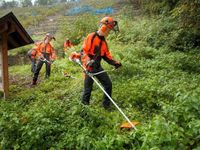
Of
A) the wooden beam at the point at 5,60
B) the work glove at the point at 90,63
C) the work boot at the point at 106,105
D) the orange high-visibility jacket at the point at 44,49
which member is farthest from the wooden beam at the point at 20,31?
the work boot at the point at 106,105

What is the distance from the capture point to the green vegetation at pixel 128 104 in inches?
246

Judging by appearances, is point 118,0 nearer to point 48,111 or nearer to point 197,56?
point 197,56

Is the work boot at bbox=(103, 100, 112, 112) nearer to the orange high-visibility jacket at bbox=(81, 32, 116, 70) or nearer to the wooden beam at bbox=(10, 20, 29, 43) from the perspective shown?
the orange high-visibility jacket at bbox=(81, 32, 116, 70)

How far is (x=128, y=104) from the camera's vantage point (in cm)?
1014

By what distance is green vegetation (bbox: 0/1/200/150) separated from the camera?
6.26m

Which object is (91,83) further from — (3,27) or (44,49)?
(44,49)

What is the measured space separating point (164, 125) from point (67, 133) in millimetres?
2465

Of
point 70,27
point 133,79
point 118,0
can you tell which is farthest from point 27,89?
point 118,0

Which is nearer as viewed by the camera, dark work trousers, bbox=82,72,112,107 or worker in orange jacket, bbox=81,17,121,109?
worker in orange jacket, bbox=81,17,121,109

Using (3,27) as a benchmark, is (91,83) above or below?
below

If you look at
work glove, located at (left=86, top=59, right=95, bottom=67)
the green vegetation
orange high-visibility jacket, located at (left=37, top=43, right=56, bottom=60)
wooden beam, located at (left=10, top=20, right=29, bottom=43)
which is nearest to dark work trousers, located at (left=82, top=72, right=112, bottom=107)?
work glove, located at (left=86, top=59, right=95, bottom=67)

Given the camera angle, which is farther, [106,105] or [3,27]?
[3,27]

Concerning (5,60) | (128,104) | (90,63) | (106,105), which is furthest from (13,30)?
(128,104)

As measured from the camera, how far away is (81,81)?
44.3ft
